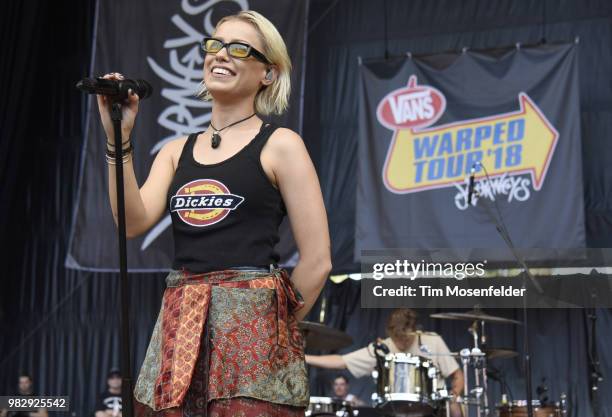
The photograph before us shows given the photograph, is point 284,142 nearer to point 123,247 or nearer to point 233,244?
point 233,244

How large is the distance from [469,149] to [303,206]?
514 cm

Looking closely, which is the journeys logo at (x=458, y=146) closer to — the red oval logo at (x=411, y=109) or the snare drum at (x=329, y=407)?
the red oval logo at (x=411, y=109)

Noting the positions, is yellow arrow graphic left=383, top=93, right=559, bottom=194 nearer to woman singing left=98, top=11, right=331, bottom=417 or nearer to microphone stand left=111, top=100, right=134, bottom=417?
woman singing left=98, top=11, right=331, bottom=417

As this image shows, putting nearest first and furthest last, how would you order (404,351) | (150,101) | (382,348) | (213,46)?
(213,46) → (382,348) → (404,351) → (150,101)

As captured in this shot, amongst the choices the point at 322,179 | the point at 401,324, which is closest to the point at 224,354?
the point at 401,324

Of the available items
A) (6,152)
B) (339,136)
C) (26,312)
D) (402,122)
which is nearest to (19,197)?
(26,312)

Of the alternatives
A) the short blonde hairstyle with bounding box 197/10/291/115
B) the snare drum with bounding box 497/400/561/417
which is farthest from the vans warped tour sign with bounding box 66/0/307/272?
the short blonde hairstyle with bounding box 197/10/291/115

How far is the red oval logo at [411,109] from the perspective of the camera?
7.08m

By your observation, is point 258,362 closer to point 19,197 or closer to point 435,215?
point 435,215

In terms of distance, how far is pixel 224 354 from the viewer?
184 cm

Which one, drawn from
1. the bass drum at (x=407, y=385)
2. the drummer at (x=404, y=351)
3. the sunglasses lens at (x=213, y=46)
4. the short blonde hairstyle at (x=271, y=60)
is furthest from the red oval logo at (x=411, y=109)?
the sunglasses lens at (x=213, y=46)

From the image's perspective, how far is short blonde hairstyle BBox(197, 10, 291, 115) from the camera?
208 centimetres

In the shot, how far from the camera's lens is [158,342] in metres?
1.92

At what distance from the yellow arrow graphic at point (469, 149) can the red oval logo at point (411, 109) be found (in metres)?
0.06
